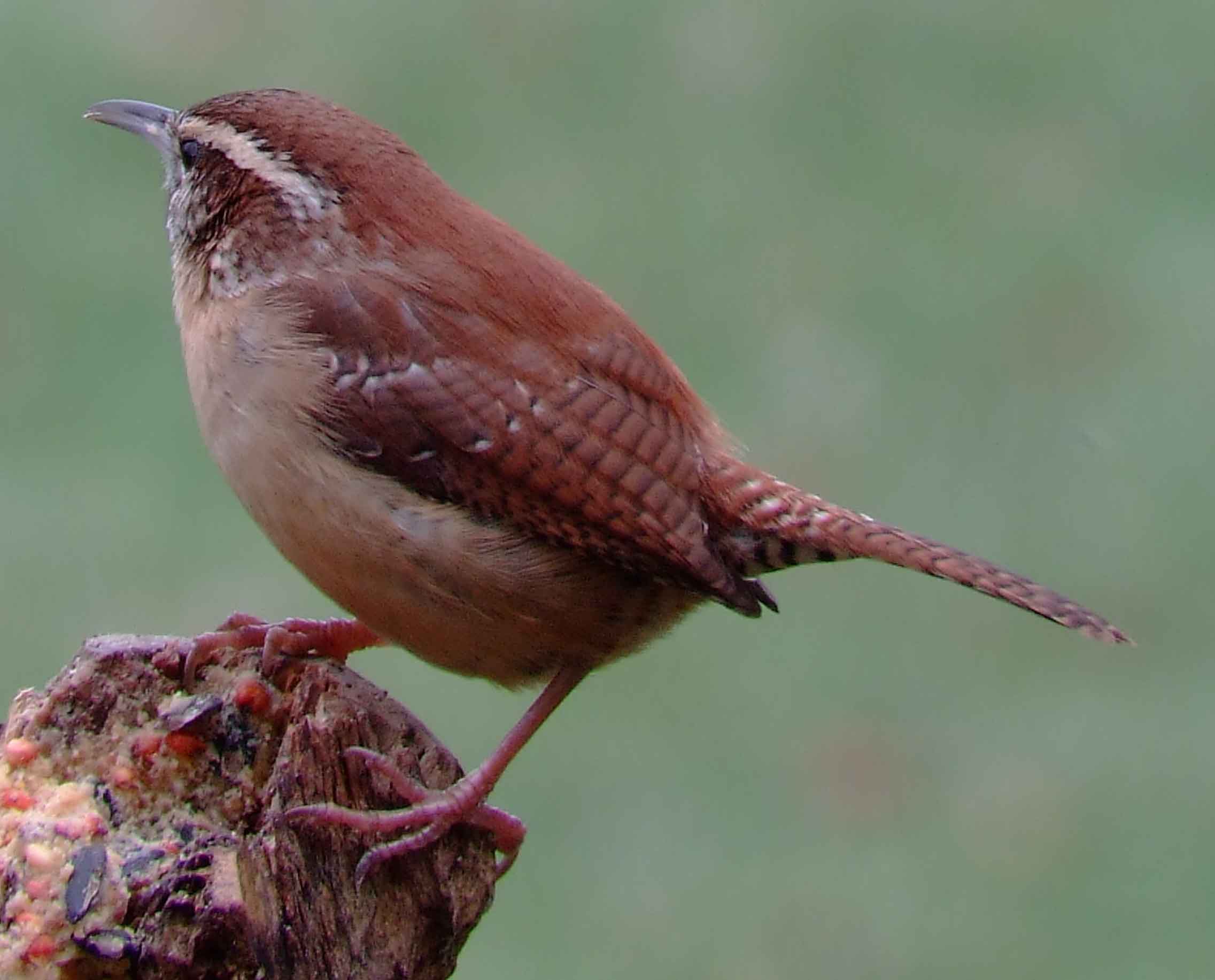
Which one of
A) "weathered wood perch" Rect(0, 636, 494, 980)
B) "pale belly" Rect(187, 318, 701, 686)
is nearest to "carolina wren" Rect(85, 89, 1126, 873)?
"pale belly" Rect(187, 318, 701, 686)

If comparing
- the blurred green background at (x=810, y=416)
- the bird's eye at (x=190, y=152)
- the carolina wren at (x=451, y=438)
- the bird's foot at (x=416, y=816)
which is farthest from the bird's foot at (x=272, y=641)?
the blurred green background at (x=810, y=416)

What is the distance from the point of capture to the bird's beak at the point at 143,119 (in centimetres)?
445

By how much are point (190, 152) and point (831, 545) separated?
1643 mm

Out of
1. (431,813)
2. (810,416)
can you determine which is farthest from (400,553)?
(810,416)

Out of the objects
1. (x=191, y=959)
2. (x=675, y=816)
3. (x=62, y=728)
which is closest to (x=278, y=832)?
(x=191, y=959)

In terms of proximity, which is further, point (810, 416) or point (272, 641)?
point (810, 416)

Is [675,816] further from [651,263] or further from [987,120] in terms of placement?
[987,120]

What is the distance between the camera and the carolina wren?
384 cm

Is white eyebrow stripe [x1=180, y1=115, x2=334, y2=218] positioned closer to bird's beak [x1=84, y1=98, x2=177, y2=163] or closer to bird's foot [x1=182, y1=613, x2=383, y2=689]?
bird's beak [x1=84, y1=98, x2=177, y2=163]

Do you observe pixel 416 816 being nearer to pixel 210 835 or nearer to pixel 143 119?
pixel 210 835

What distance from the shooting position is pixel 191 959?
3.02 m

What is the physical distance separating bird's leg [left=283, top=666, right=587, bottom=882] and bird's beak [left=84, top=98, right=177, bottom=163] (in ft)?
5.00

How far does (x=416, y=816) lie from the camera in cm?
339

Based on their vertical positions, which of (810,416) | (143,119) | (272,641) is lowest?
(272,641)
